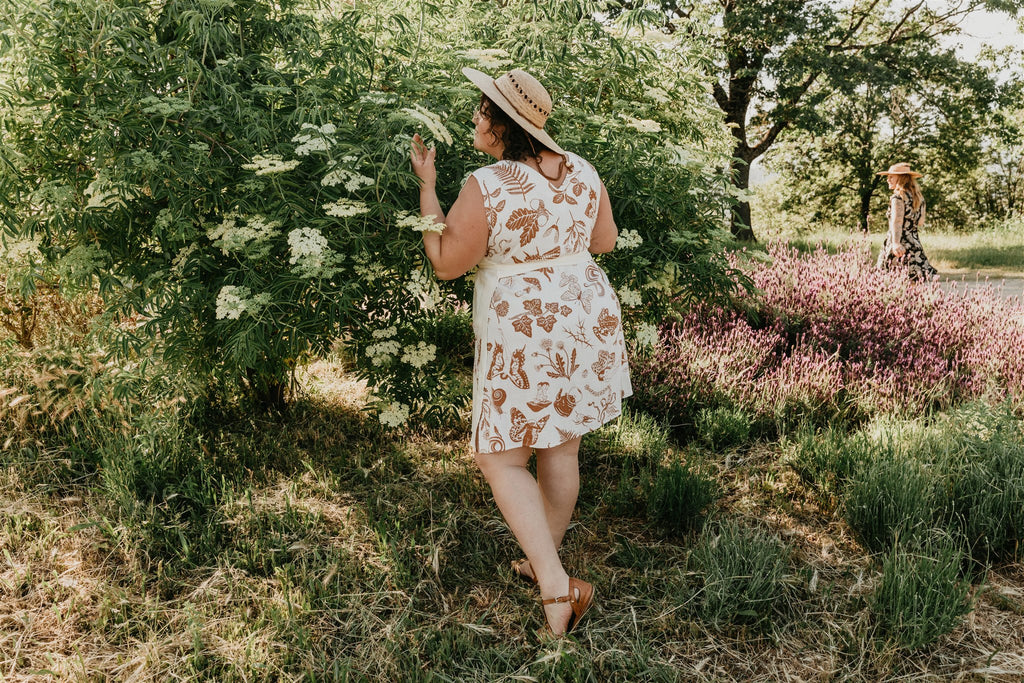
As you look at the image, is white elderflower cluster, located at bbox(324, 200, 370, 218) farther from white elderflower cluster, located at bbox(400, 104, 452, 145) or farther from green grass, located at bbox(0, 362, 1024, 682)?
green grass, located at bbox(0, 362, 1024, 682)

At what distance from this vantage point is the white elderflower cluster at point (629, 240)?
2.80 m

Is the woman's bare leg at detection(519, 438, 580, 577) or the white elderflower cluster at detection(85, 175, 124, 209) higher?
the white elderflower cluster at detection(85, 175, 124, 209)

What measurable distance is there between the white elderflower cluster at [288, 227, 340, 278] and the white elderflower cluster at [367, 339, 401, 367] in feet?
1.52

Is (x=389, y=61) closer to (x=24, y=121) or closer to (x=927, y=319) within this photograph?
(x=24, y=121)

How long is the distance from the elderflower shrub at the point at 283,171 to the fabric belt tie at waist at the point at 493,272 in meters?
0.23

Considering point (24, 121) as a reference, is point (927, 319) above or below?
below

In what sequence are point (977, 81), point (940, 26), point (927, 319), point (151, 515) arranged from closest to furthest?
point (151, 515), point (927, 319), point (977, 81), point (940, 26)

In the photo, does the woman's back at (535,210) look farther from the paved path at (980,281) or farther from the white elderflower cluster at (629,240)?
the paved path at (980,281)

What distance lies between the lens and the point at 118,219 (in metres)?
2.68

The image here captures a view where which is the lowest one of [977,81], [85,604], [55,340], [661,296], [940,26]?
[85,604]

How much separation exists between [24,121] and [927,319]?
5509 mm

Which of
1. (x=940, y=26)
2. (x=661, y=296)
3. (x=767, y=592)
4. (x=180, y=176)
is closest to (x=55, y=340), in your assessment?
(x=180, y=176)

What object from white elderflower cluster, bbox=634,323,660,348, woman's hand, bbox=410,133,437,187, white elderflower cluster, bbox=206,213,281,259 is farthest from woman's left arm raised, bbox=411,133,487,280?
white elderflower cluster, bbox=634,323,660,348

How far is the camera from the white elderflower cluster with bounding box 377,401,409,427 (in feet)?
9.31
